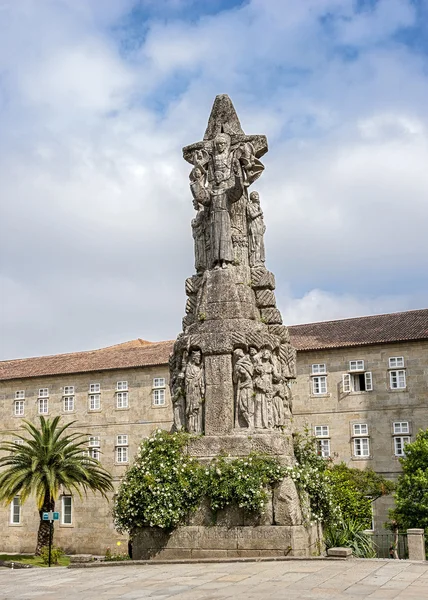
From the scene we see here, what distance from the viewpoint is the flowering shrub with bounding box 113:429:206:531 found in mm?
14586

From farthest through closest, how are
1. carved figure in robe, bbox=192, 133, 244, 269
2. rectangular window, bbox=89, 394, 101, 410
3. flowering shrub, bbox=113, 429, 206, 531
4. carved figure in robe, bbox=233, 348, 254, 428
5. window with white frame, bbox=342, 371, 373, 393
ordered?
rectangular window, bbox=89, 394, 101, 410 → window with white frame, bbox=342, 371, 373, 393 → carved figure in robe, bbox=192, 133, 244, 269 → carved figure in robe, bbox=233, 348, 254, 428 → flowering shrub, bbox=113, 429, 206, 531

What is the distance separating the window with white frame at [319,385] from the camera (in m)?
38.0

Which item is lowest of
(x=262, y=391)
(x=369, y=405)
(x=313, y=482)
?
(x=313, y=482)

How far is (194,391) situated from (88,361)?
29809 mm

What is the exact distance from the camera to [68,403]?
145 feet

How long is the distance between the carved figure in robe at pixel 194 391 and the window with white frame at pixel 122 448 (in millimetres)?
27238

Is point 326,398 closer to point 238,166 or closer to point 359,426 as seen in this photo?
point 359,426

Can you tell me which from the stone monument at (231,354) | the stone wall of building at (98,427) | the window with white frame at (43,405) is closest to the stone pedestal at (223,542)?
the stone monument at (231,354)

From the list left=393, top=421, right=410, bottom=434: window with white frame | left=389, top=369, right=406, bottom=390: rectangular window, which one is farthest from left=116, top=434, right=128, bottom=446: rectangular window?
left=389, top=369, right=406, bottom=390: rectangular window

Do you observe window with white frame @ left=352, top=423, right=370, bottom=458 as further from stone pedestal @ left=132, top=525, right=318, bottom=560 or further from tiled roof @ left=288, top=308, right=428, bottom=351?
stone pedestal @ left=132, top=525, right=318, bottom=560

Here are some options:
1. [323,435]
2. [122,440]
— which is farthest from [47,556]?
[323,435]

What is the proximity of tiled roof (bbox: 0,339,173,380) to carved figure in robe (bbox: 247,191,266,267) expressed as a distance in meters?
24.3

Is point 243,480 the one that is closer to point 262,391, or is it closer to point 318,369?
point 262,391

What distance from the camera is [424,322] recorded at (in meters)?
37.3
